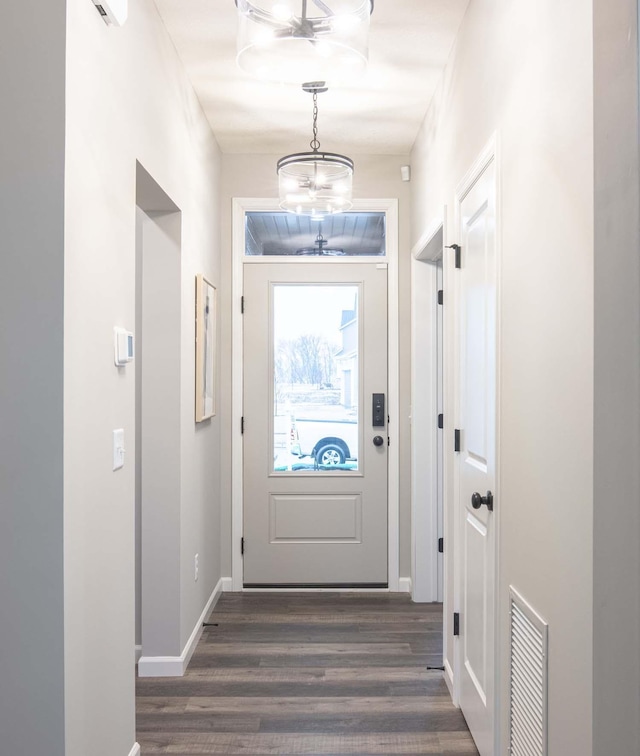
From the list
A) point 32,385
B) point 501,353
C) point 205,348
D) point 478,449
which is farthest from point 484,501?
point 205,348

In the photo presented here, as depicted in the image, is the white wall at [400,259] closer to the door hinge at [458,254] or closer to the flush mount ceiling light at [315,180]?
the flush mount ceiling light at [315,180]

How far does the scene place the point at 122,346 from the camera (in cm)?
198

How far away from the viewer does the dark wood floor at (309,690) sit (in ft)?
7.79

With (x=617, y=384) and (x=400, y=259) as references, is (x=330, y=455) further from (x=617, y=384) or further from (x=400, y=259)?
(x=617, y=384)

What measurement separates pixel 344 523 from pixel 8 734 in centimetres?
277

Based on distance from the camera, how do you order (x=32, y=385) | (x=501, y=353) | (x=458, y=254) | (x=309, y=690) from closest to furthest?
1. (x=32, y=385)
2. (x=501, y=353)
3. (x=458, y=254)
4. (x=309, y=690)

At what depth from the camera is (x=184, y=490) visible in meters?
2.98

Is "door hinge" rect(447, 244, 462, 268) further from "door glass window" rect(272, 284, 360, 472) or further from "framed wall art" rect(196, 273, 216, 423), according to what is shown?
"door glass window" rect(272, 284, 360, 472)

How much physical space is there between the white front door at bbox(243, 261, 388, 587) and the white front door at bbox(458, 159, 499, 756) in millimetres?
1534

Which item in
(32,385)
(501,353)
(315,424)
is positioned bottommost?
(315,424)

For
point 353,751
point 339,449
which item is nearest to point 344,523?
point 339,449

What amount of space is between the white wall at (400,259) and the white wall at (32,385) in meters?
2.52

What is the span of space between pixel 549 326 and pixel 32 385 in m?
1.26

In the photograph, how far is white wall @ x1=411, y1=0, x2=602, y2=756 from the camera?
4.37 feet
